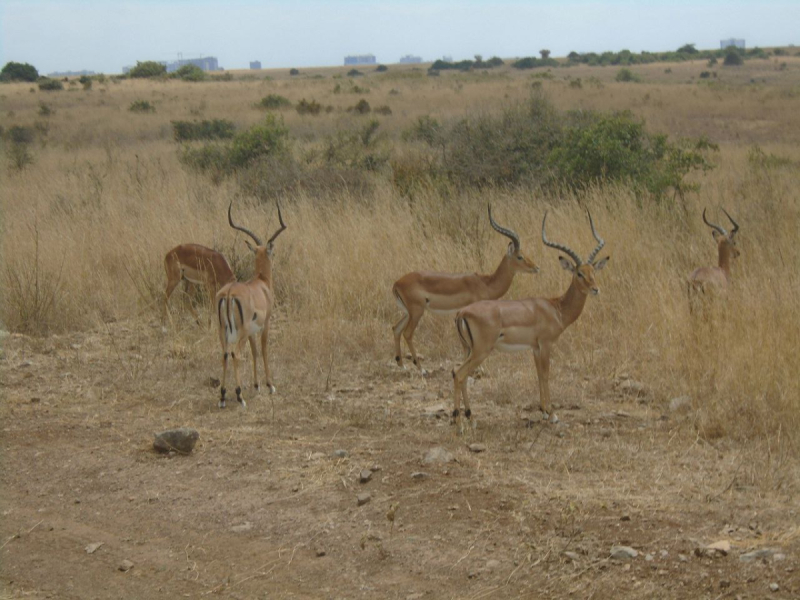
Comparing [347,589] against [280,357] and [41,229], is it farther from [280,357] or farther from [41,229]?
[41,229]

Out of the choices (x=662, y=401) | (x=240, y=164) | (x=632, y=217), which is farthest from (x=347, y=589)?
(x=240, y=164)

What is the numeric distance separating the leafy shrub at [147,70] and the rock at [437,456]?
64484 mm

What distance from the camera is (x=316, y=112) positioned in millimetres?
34000

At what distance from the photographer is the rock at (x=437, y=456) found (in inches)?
224

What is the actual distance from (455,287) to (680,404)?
216cm

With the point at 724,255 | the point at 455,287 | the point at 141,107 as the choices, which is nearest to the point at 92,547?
the point at 455,287

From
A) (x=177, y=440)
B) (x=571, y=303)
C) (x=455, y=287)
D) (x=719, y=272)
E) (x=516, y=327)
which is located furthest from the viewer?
(x=719, y=272)

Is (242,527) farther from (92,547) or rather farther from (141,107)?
(141,107)

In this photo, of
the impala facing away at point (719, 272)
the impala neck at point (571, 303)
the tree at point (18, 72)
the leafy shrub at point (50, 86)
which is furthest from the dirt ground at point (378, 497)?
the tree at point (18, 72)

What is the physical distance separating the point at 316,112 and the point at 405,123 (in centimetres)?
665

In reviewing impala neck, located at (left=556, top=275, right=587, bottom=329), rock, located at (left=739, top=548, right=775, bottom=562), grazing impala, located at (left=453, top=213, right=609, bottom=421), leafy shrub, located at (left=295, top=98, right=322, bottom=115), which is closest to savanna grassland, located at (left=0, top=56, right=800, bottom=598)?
rock, located at (left=739, top=548, right=775, bottom=562)

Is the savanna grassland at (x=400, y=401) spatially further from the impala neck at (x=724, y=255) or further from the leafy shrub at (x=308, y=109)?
the leafy shrub at (x=308, y=109)

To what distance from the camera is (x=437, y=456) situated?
5.72 meters

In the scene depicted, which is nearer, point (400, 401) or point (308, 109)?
point (400, 401)
